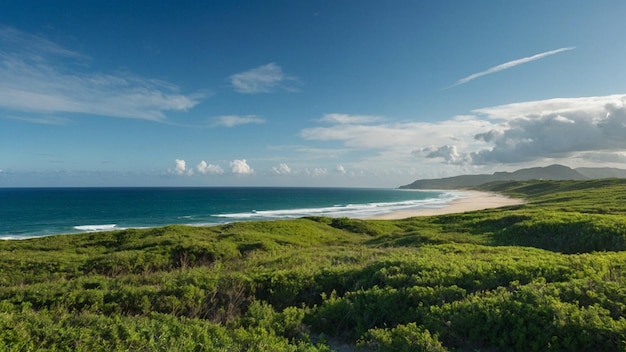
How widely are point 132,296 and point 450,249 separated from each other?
1487 centimetres

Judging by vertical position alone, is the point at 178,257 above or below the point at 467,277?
below

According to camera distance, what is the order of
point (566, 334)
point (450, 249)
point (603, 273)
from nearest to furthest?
point (566, 334) < point (603, 273) < point (450, 249)

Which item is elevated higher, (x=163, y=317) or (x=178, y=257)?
(x=163, y=317)

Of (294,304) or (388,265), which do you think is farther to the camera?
(388,265)

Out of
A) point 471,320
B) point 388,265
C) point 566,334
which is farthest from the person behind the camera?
point 388,265

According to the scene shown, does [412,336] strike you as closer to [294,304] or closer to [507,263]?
[294,304]

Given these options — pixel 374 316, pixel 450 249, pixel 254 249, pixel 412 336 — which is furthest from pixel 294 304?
pixel 254 249

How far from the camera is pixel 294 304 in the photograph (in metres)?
11.3

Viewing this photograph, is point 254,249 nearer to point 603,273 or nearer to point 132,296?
point 132,296

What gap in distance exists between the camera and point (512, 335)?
24.1 feet

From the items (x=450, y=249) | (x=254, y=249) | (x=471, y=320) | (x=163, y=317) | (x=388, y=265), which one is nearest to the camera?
→ (x=471, y=320)

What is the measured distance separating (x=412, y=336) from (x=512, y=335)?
2118mm

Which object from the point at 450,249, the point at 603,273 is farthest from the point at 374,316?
the point at 450,249

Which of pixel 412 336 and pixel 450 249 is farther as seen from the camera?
pixel 450 249
